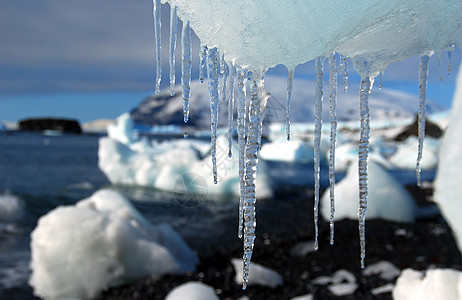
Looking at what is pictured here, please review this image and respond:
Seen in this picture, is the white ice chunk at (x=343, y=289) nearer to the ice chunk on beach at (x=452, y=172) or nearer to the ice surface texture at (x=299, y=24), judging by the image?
the ice chunk on beach at (x=452, y=172)

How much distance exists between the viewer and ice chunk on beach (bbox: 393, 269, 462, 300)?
3037 mm

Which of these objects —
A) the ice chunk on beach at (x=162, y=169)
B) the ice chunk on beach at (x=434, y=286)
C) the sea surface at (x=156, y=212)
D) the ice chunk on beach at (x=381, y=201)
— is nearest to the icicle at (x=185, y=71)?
the ice chunk on beach at (x=434, y=286)

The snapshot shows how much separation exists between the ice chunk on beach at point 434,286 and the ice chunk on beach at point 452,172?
0.87 m

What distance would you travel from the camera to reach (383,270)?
5.63 m

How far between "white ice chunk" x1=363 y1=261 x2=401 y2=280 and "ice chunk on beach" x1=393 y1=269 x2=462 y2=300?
6.27 ft

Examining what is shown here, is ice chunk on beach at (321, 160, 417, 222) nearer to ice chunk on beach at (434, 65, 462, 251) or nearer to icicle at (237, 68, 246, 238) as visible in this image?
ice chunk on beach at (434, 65, 462, 251)

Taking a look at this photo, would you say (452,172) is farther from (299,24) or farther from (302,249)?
(302,249)

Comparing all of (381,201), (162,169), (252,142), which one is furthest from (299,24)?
(162,169)

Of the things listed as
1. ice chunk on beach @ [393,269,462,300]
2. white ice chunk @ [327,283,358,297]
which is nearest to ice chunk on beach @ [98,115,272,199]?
white ice chunk @ [327,283,358,297]

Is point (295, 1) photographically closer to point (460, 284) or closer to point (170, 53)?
point (170, 53)

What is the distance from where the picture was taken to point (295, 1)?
159 cm

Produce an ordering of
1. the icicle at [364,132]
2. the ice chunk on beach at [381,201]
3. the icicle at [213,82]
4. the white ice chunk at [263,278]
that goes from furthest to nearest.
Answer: the ice chunk on beach at [381,201] → the white ice chunk at [263,278] → the icicle at [364,132] → the icicle at [213,82]

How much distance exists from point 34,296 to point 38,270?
1.39 feet

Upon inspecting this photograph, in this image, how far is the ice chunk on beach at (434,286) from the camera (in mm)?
3037
